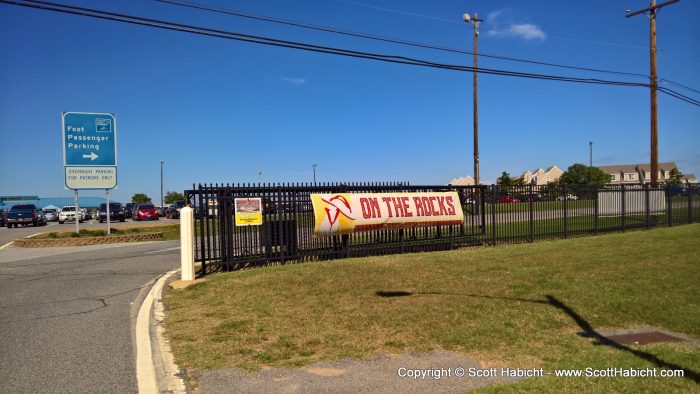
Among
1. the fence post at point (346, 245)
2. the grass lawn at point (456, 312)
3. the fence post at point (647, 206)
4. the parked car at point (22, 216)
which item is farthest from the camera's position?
the parked car at point (22, 216)

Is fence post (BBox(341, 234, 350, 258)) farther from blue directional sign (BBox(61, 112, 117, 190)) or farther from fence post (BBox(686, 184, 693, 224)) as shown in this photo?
fence post (BBox(686, 184, 693, 224))

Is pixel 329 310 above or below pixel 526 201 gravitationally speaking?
below

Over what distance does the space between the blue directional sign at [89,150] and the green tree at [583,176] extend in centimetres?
9689

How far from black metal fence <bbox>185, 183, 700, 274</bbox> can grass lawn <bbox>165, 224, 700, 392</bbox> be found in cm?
92

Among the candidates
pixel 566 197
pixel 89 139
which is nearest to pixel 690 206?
pixel 566 197

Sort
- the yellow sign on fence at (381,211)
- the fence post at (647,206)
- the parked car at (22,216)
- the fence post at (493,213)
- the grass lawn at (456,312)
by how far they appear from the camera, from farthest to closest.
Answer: the parked car at (22,216), the fence post at (647,206), the fence post at (493,213), the yellow sign on fence at (381,211), the grass lawn at (456,312)

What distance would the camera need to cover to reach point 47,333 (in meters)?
6.51

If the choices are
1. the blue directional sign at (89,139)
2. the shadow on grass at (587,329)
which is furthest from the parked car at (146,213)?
the shadow on grass at (587,329)

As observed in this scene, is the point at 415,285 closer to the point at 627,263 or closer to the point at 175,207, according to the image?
the point at 627,263

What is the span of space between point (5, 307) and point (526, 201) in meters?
13.9

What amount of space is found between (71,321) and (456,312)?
5.56 meters

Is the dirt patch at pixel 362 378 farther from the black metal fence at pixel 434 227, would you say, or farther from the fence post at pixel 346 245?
the fence post at pixel 346 245

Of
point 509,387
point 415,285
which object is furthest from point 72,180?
point 509,387

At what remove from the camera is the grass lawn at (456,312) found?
210 inches
